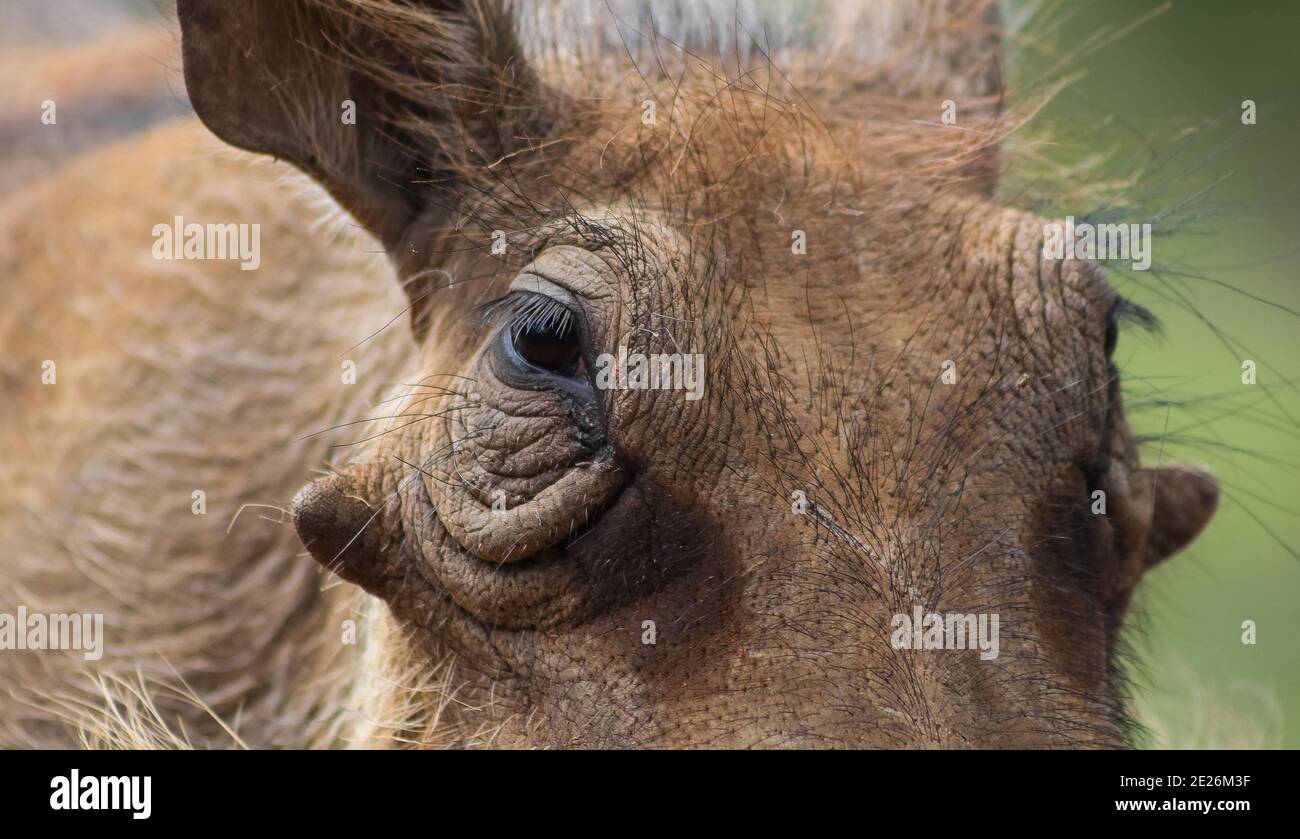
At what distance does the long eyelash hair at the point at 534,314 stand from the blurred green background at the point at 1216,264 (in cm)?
171

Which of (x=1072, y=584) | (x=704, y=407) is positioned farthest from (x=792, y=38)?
(x=1072, y=584)

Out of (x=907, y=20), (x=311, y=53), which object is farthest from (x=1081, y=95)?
(x=311, y=53)

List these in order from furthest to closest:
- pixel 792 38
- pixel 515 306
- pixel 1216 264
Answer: pixel 1216 264 → pixel 792 38 → pixel 515 306

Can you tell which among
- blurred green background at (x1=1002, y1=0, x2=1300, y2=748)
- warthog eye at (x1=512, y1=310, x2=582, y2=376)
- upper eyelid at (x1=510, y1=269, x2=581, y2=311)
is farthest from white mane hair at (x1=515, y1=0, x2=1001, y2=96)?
warthog eye at (x1=512, y1=310, x2=582, y2=376)

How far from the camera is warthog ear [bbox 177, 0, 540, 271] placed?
335 cm

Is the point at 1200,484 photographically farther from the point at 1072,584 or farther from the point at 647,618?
the point at 647,618

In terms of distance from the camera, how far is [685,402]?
293cm

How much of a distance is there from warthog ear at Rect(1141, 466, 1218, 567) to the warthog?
0.01m

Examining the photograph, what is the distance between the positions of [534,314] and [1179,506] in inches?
80.6

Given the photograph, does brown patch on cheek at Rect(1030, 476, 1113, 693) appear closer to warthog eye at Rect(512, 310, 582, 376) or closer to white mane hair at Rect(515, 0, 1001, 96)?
warthog eye at Rect(512, 310, 582, 376)

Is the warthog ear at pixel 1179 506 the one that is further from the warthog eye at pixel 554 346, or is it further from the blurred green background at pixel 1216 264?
the warthog eye at pixel 554 346

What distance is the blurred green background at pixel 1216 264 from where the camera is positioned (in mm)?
4543
